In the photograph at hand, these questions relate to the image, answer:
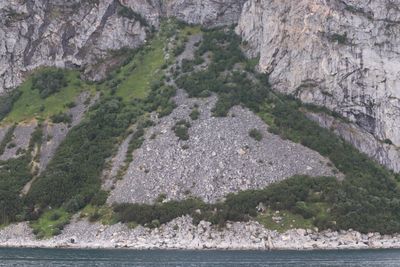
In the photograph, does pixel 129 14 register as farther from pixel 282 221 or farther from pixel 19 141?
pixel 282 221

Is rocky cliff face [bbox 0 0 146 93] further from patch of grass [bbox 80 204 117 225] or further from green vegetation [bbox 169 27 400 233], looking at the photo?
patch of grass [bbox 80 204 117 225]

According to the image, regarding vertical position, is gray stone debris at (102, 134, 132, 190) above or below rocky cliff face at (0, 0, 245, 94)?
below

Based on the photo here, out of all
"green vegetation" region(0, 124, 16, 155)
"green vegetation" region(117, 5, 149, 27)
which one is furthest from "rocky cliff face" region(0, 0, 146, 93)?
"green vegetation" region(0, 124, 16, 155)

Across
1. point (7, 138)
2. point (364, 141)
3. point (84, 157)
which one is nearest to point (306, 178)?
point (364, 141)

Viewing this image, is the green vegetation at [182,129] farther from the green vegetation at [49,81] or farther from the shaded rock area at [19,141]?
the green vegetation at [49,81]

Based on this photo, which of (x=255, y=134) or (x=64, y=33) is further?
(x=64, y=33)

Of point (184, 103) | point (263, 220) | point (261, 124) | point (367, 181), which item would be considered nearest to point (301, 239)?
point (263, 220)

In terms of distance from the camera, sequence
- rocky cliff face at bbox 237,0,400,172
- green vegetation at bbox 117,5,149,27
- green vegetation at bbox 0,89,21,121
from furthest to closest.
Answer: green vegetation at bbox 117,5,149,27
green vegetation at bbox 0,89,21,121
rocky cliff face at bbox 237,0,400,172
